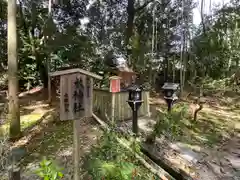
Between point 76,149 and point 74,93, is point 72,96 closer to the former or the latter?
point 74,93

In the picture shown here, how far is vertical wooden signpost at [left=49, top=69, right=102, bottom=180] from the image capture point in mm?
2842

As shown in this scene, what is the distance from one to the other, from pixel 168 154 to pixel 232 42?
10556 mm

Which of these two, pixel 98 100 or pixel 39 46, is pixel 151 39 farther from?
pixel 98 100

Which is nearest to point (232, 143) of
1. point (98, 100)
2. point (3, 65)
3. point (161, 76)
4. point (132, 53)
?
point (98, 100)

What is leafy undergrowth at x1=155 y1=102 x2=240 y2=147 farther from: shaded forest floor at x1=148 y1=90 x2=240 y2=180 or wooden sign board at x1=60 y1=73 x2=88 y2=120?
wooden sign board at x1=60 y1=73 x2=88 y2=120

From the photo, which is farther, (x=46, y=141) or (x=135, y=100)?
(x=46, y=141)

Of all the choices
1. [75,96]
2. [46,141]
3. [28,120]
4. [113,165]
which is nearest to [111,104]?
[46,141]

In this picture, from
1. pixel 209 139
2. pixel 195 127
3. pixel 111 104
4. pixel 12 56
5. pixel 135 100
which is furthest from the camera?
pixel 195 127

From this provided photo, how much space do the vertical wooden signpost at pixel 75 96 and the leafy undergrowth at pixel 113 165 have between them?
36 cm

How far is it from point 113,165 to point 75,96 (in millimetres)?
1213

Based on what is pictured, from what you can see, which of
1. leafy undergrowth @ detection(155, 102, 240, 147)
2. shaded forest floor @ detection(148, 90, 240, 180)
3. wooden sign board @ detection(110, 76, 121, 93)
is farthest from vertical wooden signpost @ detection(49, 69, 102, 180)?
shaded forest floor @ detection(148, 90, 240, 180)

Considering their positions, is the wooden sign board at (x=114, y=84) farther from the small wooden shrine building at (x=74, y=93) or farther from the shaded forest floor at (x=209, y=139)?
the small wooden shrine building at (x=74, y=93)

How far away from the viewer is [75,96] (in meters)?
2.90

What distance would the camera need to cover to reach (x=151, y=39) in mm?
16656
